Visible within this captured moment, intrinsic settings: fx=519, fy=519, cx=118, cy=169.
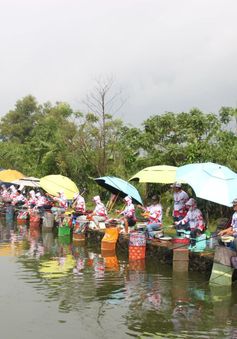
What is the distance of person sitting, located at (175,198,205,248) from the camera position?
42.7 feet

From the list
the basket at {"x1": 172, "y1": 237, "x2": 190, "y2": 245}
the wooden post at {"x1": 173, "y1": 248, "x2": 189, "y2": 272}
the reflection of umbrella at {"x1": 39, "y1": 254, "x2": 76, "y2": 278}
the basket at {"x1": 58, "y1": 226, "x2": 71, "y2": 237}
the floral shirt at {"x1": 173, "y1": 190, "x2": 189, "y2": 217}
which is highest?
the floral shirt at {"x1": 173, "y1": 190, "x2": 189, "y2": 217}

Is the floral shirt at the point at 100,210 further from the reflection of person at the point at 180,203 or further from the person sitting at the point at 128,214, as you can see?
the reflection of person at the point at 180,203

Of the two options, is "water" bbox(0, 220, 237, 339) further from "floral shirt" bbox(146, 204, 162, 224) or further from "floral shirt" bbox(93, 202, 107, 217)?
"floral shirt" bbox(93, 202, 107, 217)

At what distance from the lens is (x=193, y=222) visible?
43.6ft

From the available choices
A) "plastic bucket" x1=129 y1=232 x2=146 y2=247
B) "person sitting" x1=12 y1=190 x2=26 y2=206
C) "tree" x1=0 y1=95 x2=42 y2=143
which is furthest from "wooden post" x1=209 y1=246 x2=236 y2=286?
"tree" x1=0 y1=95 x2=42 y2=143

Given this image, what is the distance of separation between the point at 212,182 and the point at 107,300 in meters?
3.90

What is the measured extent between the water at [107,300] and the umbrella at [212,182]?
76.3 inches

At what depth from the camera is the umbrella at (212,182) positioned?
11648 mm

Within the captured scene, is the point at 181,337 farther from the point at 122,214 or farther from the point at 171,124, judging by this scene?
the point at 171,124

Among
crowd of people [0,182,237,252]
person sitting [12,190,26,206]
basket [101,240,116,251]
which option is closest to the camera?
crowd of people [0,182,237,252]

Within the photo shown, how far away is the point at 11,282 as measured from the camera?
11.5m

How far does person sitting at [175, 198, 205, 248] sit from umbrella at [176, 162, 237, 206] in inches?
44.7

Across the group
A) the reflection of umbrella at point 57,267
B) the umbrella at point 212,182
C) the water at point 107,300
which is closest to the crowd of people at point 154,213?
the umbrella at point 212,182

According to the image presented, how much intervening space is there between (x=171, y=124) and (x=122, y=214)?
780 centimetres
